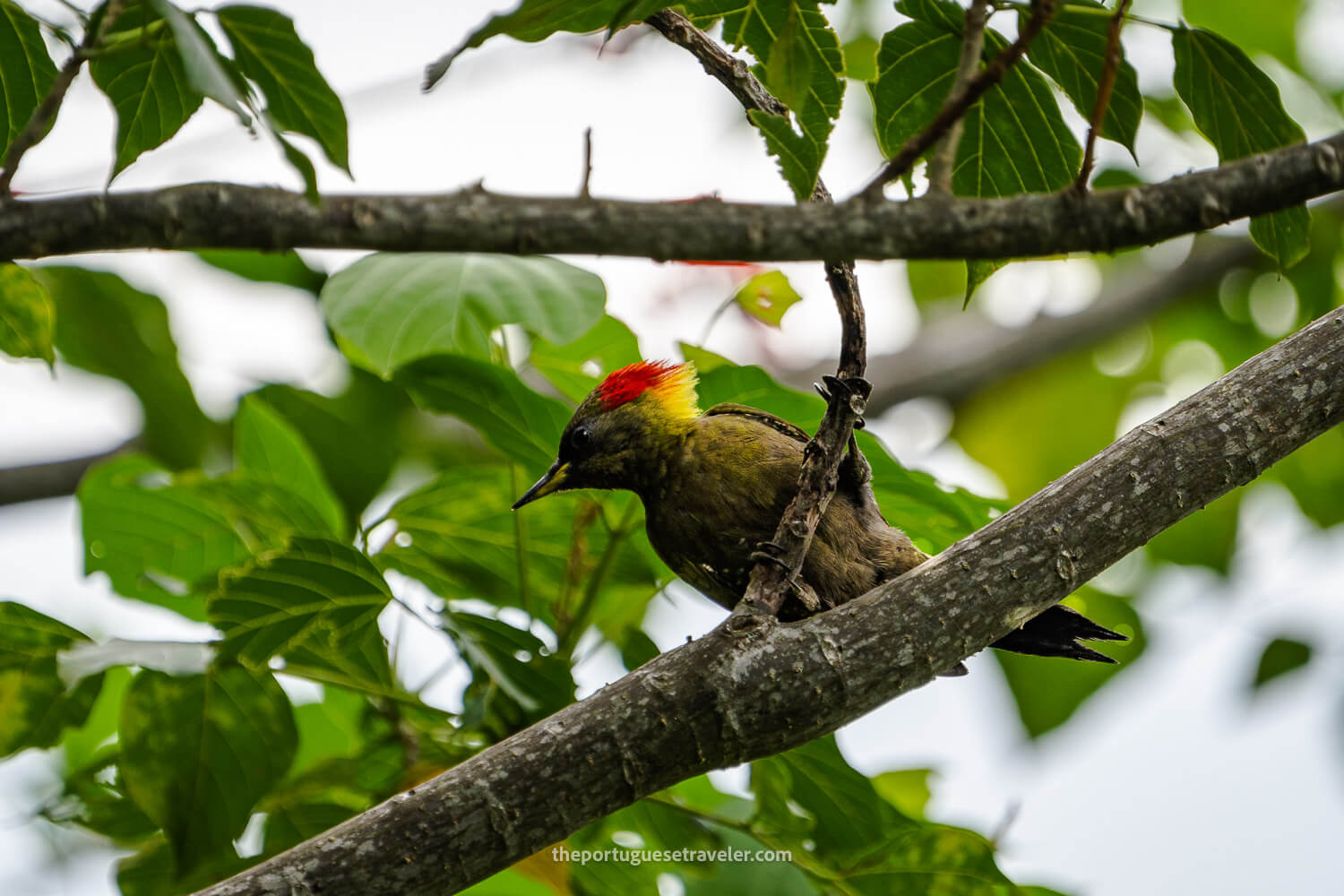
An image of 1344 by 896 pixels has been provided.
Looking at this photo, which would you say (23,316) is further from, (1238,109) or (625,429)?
(1238,109)

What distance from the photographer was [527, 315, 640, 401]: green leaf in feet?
8.43

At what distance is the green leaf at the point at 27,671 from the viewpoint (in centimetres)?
217

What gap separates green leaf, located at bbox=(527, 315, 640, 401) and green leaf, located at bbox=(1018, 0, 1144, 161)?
1104 mm

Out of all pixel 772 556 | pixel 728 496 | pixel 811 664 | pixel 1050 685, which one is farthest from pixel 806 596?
pixel 1050 685

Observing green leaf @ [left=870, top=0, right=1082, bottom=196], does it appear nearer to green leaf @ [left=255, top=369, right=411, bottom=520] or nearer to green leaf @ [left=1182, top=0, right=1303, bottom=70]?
green leaf @ [left=255, top=369, right=411, bottom=520]

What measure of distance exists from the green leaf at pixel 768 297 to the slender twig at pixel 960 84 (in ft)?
3.45

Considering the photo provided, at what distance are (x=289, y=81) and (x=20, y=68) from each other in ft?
1.85

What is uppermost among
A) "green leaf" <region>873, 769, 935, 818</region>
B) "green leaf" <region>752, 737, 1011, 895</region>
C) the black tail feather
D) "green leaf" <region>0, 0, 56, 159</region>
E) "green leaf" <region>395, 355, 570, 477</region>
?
"green leaf" <region>0, 0, 56, 159</region>

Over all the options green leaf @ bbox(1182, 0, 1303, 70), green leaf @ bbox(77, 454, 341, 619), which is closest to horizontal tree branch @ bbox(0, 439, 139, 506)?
green leaf @ bbox(77, 454, 341, 619)

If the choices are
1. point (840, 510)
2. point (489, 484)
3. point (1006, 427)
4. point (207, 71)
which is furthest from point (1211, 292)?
point (207, 71)

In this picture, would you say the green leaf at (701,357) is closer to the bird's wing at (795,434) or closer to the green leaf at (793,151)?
the bird's wing at (795,434)

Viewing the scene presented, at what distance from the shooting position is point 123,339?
3.78 meters

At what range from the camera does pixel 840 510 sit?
7.86 feet

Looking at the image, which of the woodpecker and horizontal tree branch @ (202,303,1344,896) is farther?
the woodpecker
